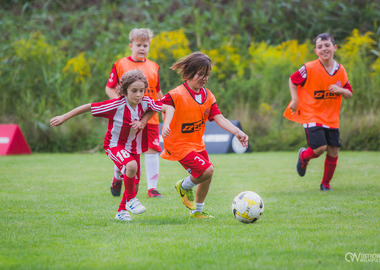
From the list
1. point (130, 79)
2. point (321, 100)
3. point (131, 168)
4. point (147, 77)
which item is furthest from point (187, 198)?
point (321, 100)

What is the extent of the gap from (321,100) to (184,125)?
8.51ft

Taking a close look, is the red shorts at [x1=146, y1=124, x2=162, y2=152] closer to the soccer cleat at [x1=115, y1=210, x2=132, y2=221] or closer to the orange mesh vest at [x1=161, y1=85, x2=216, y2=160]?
the orange mesh vest at [x1=161, y1=85, x2=216, y2=160]

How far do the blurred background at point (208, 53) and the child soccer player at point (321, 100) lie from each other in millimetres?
6582

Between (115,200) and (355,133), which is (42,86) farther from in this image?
(115,200)

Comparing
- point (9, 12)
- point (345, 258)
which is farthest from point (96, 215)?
point (9, 12)

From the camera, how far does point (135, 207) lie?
5254mm

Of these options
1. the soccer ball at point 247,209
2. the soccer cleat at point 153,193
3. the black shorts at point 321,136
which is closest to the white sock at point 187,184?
the soccer ball at point 247,209

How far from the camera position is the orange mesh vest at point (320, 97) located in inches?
287

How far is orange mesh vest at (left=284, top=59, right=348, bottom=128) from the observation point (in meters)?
7.30

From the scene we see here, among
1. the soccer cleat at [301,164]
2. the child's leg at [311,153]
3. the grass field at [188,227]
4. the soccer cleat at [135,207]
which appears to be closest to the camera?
the grass field at [188,227]

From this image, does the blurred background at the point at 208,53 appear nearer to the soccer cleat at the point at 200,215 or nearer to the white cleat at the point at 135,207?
the soccer cleat at the point at 200,215

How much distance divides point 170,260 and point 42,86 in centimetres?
1289

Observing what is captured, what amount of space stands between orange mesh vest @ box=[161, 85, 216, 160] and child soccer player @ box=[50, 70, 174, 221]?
0.13 m

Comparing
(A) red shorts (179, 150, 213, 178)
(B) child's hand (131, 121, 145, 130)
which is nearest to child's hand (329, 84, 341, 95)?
(A) red shorts (179, 150, 213, 178)
